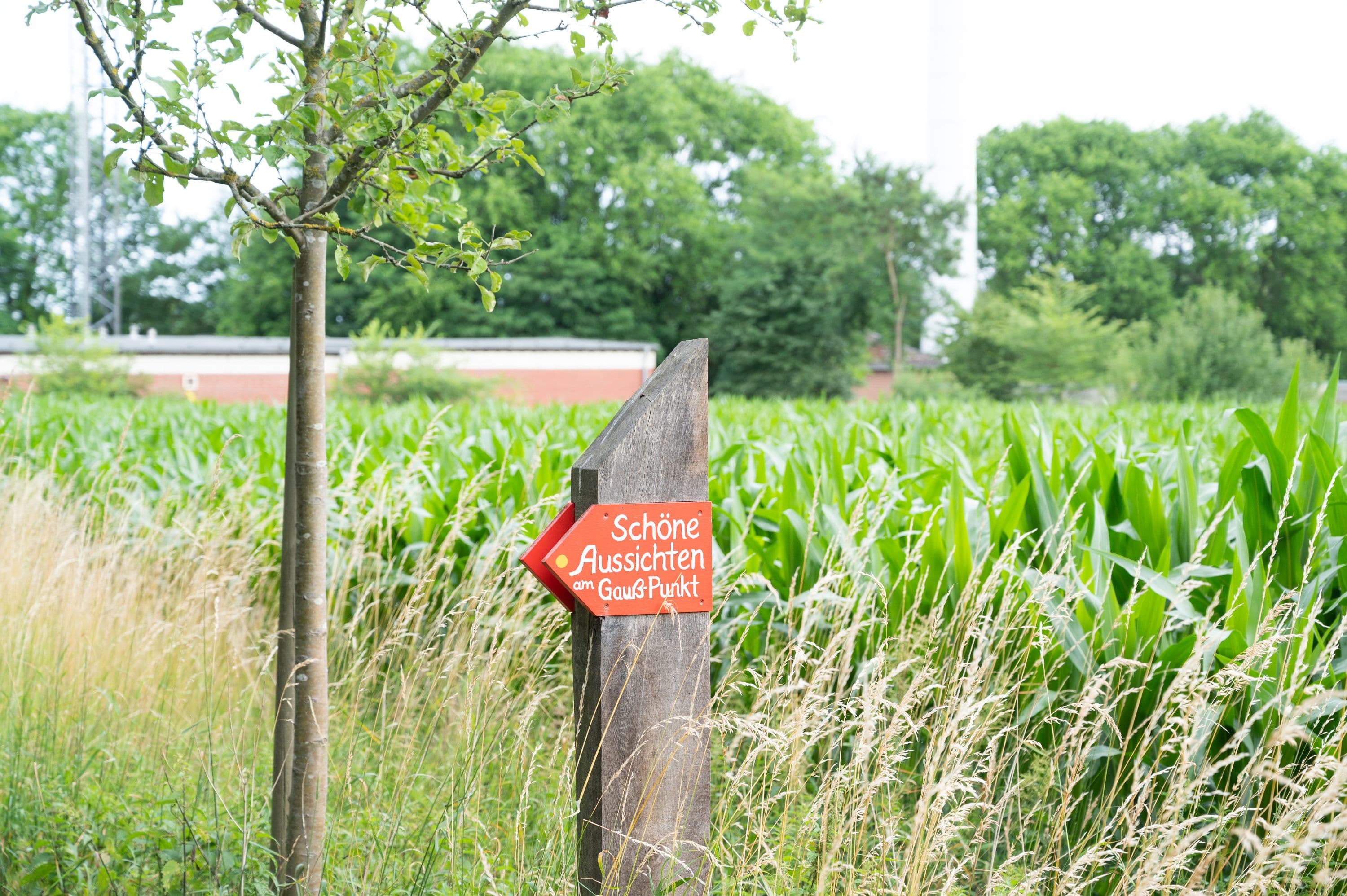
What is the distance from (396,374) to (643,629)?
25232mm

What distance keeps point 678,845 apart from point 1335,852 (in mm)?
1515

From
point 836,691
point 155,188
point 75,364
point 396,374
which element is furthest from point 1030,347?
point 155,188

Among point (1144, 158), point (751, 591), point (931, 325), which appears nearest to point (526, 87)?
point (931, 325)

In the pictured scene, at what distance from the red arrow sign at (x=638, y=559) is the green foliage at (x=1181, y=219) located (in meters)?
47.7

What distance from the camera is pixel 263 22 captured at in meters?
2.07

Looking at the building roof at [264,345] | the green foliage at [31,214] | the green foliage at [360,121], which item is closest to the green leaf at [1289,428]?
the green foliage at [360,121]

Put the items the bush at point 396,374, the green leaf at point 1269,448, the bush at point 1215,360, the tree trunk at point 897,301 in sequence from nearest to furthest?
1. the green leaf at point 1269,448
2. the bush at point 396,374
3. the bush at point 1215,360
4. the tree trunk at point 897,301

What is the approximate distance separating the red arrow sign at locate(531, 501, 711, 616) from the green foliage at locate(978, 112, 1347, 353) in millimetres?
47724

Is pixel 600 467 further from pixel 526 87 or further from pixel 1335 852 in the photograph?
pixel 526 87

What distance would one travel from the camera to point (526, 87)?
41312 millimetres

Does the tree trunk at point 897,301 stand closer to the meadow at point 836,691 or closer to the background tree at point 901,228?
the background tree at point 901,228

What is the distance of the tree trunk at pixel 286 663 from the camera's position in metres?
2.30

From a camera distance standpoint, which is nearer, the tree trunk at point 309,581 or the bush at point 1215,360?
the tree trunk at point 309,581

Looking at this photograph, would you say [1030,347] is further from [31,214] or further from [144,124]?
[31,214]
